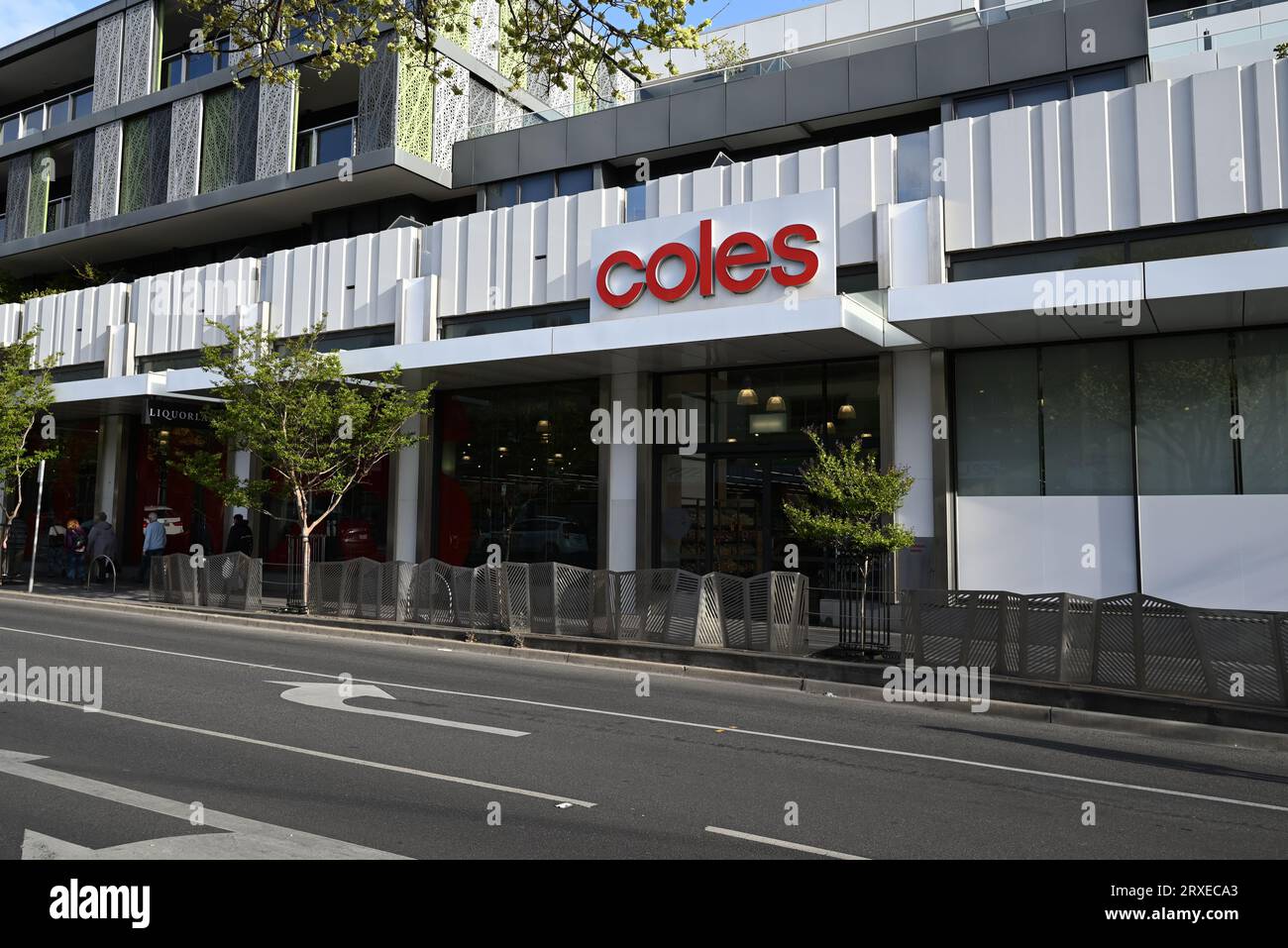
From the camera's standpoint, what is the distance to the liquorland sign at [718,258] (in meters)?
16.0

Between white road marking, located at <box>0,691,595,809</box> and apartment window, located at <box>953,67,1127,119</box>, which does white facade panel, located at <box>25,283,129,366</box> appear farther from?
apartment window, located at <box>953,67,1127,119</box>

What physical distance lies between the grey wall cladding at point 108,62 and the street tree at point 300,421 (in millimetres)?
15208

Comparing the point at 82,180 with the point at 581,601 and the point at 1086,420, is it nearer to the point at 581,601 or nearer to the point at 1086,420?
the point at 581,601

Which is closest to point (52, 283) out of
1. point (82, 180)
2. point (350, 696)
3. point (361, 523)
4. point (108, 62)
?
point (82, 180)

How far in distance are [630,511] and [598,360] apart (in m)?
3.11

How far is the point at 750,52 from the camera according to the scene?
103 ft

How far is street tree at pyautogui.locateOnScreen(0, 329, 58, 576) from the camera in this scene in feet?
79.1

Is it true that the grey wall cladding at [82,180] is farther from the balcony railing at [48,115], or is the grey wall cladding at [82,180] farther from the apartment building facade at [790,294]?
the apartment building facade at [790,294]

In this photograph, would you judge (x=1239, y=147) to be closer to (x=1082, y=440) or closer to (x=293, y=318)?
(x=1082, y=440)

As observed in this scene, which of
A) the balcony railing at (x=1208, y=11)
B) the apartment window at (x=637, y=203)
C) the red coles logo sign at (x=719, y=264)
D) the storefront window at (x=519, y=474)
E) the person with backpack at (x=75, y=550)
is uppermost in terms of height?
the balcony railing at (x=1208, y=11)

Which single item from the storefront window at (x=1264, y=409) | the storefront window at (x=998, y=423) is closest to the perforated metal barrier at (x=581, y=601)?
the storefront window at (x=998, y=423)
